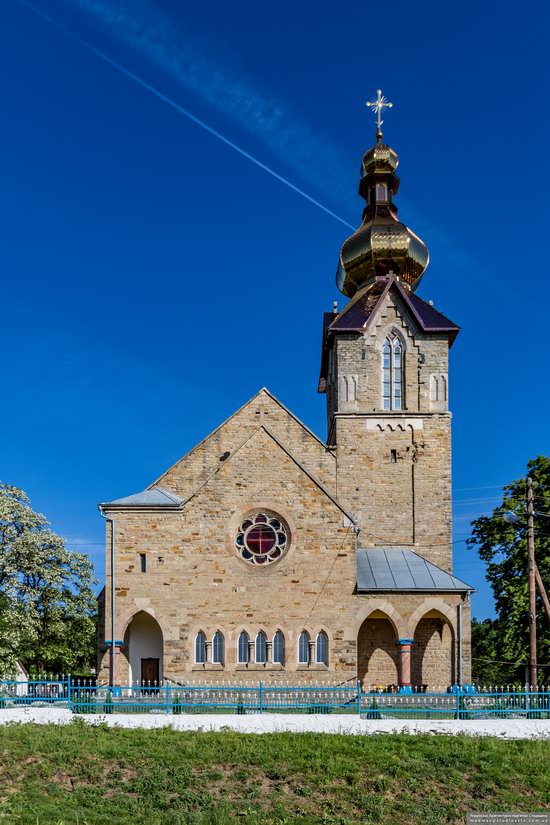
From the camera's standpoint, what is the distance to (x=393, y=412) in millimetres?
33688

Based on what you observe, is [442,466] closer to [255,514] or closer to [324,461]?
[324,461]

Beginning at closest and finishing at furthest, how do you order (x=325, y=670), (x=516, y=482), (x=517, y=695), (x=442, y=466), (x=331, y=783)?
1. (x=331, y=783)
2. (x=517, y=695)
3. (x=325, y=670)
4. (x=442, y=466)
5. (x=516, y=482)

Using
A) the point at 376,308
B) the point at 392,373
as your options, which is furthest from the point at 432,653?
the point at 376,308

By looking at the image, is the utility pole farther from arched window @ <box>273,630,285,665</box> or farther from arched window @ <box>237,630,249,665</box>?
arched window @ <box>237,630,249,665</box>

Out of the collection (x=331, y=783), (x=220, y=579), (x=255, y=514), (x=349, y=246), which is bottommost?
(x=331, y=783)

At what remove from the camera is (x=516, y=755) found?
19.8m

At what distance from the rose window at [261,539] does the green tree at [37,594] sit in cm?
851

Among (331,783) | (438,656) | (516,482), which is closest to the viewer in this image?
(331,783)

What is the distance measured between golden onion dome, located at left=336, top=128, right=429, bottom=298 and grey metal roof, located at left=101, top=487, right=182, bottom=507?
12552 mm

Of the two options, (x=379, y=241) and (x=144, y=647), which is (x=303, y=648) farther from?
(x=379, y=241)

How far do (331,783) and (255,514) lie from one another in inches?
477

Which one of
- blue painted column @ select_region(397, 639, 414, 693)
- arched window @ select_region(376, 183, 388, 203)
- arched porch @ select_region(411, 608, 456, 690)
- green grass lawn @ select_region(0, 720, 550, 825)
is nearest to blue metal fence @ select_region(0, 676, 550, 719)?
green grass lawn @ select_region(0, 720, 550, 825)

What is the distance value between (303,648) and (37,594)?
1093cm

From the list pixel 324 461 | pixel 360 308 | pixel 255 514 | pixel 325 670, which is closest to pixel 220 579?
pixel 255 514
